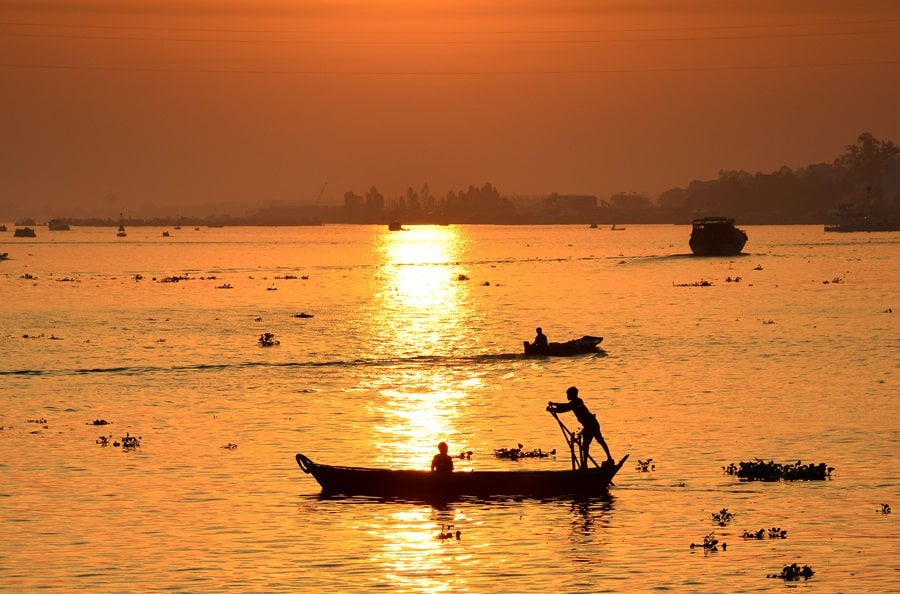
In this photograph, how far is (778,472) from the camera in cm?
4000

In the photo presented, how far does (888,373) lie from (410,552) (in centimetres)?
4668

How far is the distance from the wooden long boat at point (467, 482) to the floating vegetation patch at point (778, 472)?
5304 millimetres

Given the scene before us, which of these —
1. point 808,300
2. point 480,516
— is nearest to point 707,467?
point 480,516

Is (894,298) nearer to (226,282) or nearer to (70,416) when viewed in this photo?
(226,282)

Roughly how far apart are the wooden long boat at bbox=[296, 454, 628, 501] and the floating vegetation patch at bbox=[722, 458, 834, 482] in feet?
17.4

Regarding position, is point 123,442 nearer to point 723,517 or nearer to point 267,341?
point 723,517

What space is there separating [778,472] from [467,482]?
33.3 feet

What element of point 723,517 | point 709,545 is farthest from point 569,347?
point 709,545

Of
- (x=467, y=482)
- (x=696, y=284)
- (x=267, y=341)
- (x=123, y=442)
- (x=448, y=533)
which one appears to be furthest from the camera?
(x=696, y=284)

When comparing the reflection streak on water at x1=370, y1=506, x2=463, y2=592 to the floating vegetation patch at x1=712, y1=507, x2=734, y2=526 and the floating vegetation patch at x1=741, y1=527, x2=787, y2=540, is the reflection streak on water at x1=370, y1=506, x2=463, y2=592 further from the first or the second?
the floating vegetation patch at x1=741, y1=527, x2=787, y2=540

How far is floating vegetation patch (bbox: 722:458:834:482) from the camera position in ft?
130

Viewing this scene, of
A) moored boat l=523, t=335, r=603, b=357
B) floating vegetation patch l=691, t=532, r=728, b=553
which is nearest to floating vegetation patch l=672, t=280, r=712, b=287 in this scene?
moored boat l=523, t=335, r=603, b=357

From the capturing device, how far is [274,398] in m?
61.7

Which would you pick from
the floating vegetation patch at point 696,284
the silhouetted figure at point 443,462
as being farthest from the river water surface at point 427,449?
the floating vegetation patch at point 696,284
